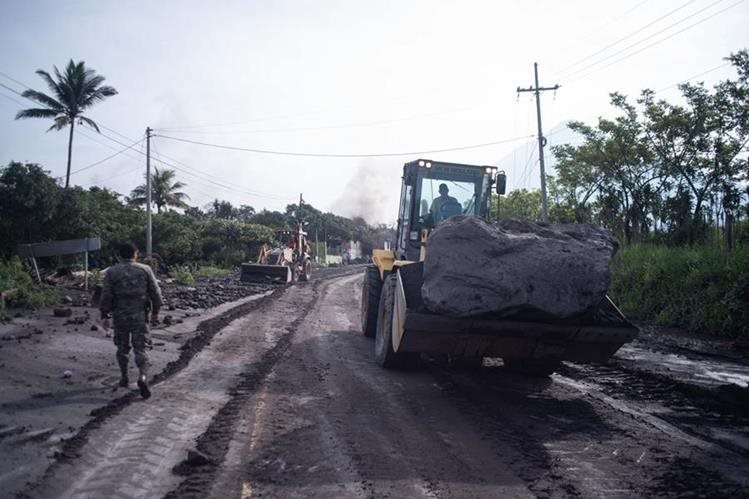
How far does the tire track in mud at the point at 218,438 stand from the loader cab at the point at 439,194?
304 centimetres

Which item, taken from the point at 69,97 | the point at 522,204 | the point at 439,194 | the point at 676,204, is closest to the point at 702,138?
the point at 676,204

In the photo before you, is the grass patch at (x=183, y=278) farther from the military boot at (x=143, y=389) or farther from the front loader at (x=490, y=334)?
the military boot at (x=143, y=389)

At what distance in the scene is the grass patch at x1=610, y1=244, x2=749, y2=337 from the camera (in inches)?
469

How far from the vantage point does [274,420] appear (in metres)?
5.52

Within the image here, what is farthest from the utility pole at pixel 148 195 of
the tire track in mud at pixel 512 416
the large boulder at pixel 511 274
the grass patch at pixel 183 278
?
the large boulder at pixel 511 274

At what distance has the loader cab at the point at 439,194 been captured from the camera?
32.3 feet

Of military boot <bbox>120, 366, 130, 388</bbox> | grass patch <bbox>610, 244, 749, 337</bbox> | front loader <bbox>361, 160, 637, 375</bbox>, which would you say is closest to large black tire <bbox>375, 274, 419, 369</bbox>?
front loader <bbox>361, 160, 637, 375</bbox>

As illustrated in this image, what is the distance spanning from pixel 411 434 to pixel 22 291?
33.6ft

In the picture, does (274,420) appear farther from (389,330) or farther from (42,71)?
(42,71)

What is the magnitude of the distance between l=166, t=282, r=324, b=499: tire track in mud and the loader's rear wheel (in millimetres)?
3320

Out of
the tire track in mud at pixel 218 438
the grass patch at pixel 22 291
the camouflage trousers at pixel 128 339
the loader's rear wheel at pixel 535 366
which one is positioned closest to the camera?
the tire track in mud at pixel 218 438

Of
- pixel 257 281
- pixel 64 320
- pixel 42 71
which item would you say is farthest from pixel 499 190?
pixel 42 71

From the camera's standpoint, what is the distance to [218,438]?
498 cm

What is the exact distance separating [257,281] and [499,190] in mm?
16395
